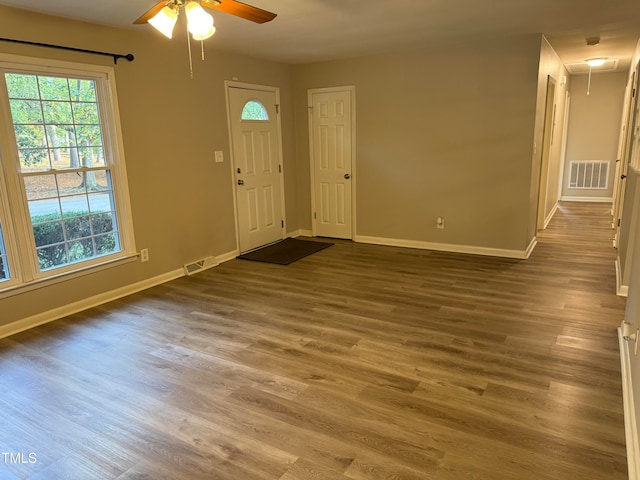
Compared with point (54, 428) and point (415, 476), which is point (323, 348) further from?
point (54, 428)

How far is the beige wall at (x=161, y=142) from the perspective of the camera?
138 inches

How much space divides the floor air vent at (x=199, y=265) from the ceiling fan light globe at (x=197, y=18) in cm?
288

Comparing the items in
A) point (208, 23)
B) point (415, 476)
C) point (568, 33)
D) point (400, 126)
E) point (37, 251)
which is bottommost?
point (415, 476)

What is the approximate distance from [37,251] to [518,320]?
391 cm

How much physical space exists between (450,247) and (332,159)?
→ 6.70 feet

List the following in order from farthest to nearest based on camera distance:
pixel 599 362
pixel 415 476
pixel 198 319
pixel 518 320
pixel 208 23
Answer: pixel 198 319
pixel 518 320
pixel 599 362
pixel 208 23
pixel 415 476

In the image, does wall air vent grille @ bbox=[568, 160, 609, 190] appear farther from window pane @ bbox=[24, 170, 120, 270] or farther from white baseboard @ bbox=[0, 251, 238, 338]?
window pane @ bbox=[24, 170, 120, 270]

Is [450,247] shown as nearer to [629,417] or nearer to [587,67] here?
[629,417]

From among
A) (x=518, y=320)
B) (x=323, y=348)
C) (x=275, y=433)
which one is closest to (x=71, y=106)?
(x=323, y=348)

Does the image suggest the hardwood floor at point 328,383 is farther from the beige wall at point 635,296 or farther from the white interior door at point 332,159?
the white interior door at point 332,159

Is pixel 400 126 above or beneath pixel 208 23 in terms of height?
beneath

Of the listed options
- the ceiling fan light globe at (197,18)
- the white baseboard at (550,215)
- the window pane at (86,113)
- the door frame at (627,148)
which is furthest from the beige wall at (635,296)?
the window pane at (86,113)

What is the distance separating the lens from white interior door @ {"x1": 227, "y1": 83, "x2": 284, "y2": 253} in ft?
17.3

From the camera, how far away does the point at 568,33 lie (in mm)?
4484
